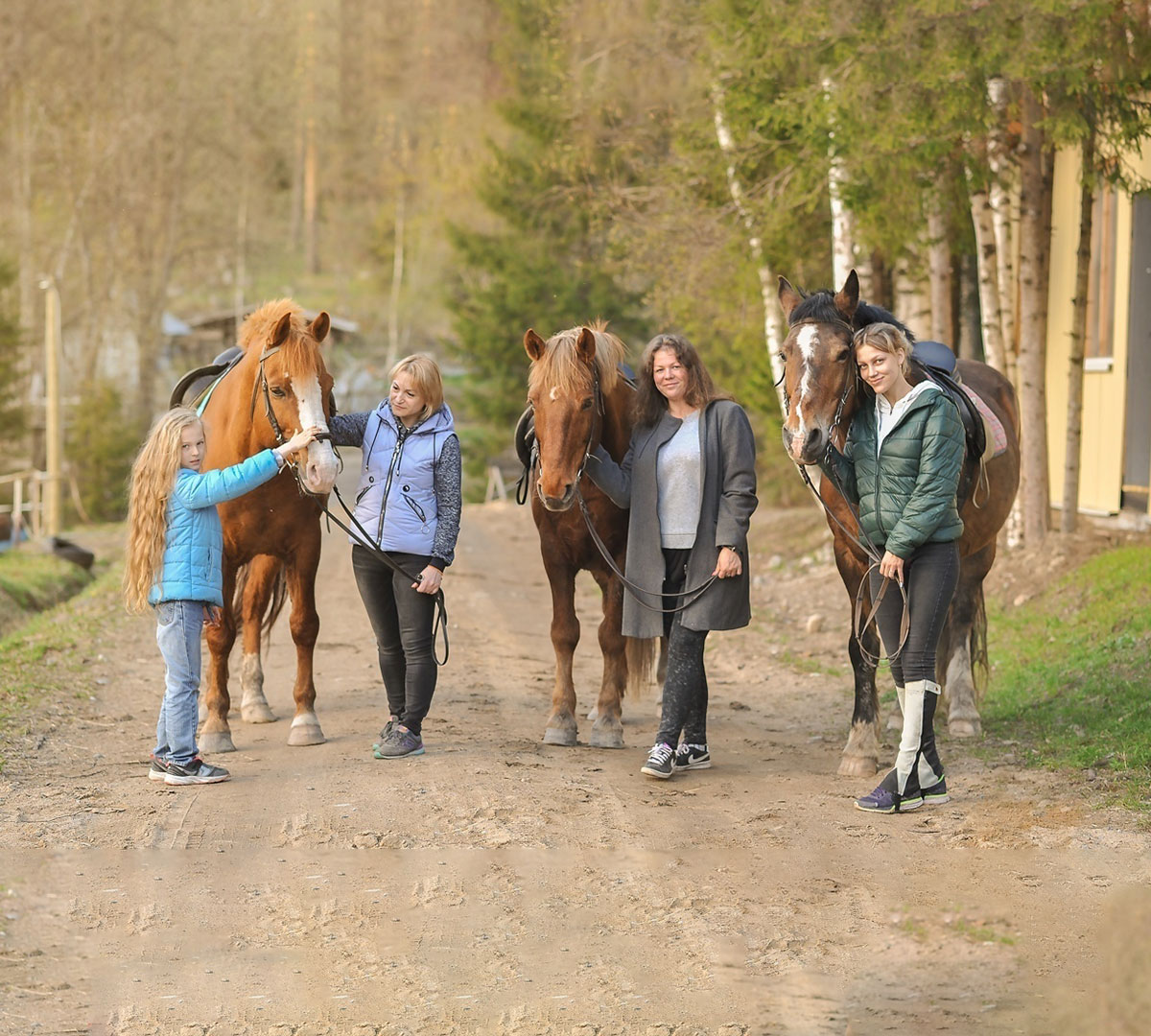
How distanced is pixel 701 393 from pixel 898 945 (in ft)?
9.05

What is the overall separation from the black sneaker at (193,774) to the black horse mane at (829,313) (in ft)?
10.6

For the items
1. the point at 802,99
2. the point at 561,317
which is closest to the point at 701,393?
the point at 802,99

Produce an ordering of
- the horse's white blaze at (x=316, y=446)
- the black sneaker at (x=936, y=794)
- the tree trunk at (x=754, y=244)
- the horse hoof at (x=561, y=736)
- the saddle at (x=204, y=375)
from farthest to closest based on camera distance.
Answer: the tree trunk at (x=754, y=244) → the saddle at (x=204, y=375) → the horse hoof at (x=561, y=736) → the horse's white blaze at (x=316, y=446) → the black sneaker at (x=936, y=794)

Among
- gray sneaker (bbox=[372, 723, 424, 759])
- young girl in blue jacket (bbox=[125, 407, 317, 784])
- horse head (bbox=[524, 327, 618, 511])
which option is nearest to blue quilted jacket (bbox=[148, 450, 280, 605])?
young girl in blue jacket (bbox=[125, 407, 317, 784])

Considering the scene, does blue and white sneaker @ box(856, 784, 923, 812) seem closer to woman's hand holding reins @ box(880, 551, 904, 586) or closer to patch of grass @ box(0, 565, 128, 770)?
woman's hand holding reins @ box(880, 551, 904, 586)

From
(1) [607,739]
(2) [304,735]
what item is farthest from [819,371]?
(2) [304,735]

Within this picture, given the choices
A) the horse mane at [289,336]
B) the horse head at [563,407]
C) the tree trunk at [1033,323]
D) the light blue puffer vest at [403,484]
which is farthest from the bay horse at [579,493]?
the tree trunk at [1033,323]

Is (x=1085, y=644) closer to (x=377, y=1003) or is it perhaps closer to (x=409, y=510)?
(x=409, y=510)

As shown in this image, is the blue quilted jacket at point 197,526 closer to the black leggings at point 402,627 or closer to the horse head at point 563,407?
the black leggings at point 402,627

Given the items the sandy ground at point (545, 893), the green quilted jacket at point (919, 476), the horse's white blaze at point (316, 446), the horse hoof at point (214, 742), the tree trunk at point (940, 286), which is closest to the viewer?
the sandy ground at point (545, 893)

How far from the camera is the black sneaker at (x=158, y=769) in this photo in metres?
5.81

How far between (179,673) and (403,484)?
1294 millimetres

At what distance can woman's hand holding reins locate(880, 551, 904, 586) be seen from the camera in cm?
528

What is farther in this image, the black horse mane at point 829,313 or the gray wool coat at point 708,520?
the gray wool coat at point 708,520
